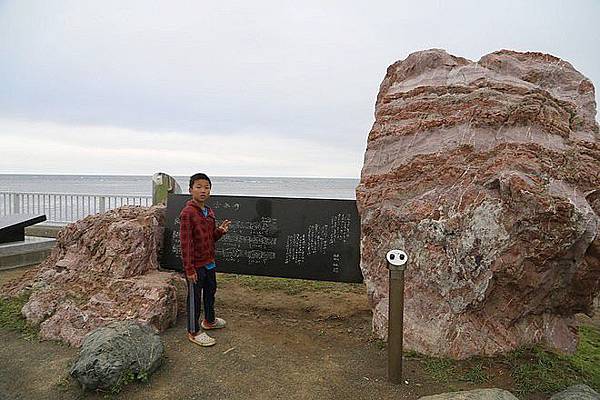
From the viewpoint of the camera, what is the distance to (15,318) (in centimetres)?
515

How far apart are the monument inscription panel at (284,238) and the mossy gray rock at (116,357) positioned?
6.67 feet

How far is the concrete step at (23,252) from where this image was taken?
860 cm

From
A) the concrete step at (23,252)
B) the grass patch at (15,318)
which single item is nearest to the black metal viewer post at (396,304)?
the grass patch at (15,318)

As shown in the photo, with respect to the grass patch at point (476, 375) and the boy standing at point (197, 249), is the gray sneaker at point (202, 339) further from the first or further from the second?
the grass patch at point (476, 375)

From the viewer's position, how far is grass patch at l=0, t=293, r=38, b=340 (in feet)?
15.8

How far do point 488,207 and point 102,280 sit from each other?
4.26 metres

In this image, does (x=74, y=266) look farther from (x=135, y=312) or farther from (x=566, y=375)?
(x=566, y=375)

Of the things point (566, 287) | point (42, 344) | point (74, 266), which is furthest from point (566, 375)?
point (74, 266)

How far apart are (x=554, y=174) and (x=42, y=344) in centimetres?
524

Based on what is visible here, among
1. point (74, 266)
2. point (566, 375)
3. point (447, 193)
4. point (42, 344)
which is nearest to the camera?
point (566, 375)

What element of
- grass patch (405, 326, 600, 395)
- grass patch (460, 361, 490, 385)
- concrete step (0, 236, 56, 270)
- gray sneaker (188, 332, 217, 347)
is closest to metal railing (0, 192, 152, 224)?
concrete step (0, 236, 56, 270)

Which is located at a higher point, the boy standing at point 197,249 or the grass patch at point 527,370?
the boy standing at point 197,249

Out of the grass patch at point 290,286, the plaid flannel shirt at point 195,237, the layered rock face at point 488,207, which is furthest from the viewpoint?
the grass patch at point 290,286

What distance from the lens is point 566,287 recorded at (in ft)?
14.3
